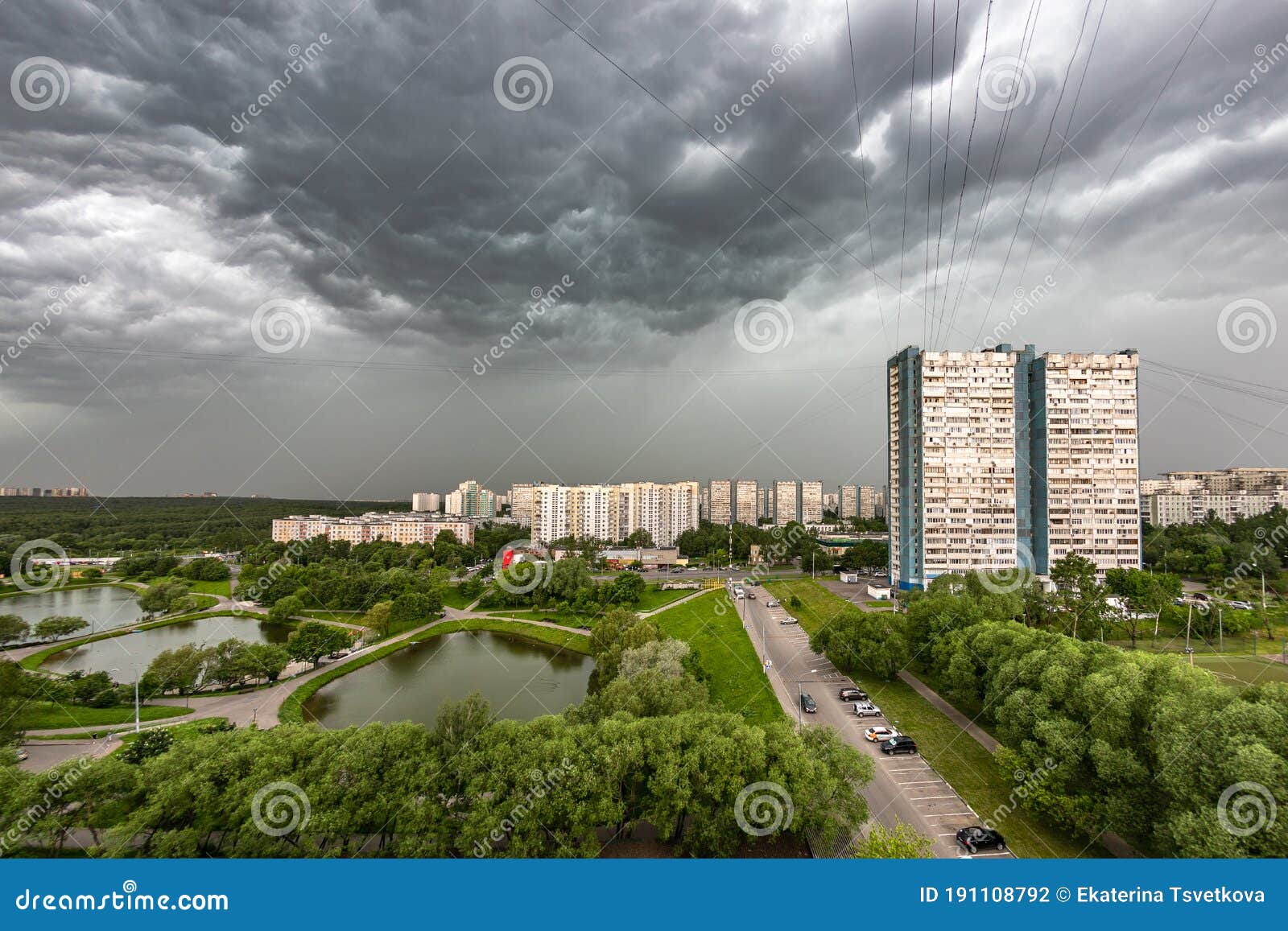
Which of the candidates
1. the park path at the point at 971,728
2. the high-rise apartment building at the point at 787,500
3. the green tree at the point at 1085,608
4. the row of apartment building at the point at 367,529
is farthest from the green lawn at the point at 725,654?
the high-rise apartment building at the point at 787,500

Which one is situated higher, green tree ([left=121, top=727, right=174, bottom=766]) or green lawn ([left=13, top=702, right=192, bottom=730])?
green tree ([left=121, top=727, right=174, bottom=766])

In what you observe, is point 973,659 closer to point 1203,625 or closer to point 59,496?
point 1203,625

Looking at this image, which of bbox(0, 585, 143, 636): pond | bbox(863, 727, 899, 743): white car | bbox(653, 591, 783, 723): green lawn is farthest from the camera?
bbox(0, 585, 143, 636): pond

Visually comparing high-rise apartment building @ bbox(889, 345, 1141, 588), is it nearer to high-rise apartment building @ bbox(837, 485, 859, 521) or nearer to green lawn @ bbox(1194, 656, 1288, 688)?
green lawn @ bbox(1194, 656, 1288, 688)

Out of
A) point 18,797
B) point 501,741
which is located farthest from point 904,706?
point 18,797

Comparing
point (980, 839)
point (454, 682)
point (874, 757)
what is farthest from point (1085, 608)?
point (454, 682)

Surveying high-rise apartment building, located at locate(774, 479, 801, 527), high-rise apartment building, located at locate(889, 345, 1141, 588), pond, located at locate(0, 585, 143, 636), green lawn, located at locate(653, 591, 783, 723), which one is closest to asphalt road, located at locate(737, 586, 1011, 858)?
green lawn, located at locate(653, 591, 783, 723)

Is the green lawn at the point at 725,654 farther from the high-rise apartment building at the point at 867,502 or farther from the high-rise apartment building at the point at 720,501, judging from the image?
the high-rise apartment building at the point at 867,502

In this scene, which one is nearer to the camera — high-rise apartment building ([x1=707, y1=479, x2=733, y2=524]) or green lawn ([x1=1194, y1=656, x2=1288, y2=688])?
green lawn ([x1=1194, y1=656, x2=1288, y2=688])
